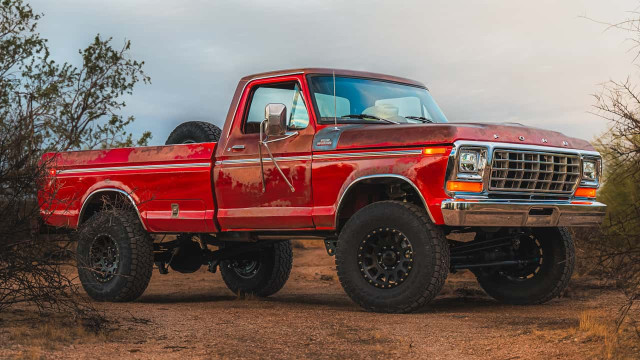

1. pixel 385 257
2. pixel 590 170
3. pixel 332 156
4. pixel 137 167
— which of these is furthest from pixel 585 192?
pixel 137 167

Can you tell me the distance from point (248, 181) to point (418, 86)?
2358 millimetres

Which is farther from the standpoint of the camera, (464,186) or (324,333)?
(464,186)

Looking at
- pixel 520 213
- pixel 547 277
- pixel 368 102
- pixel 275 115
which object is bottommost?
pixel 547 277

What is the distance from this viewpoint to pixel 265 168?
8.64 metres

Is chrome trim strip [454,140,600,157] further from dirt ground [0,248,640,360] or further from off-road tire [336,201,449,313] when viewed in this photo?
dirt ground [0,248,640,360]

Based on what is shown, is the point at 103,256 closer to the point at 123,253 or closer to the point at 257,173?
the point at 123,253

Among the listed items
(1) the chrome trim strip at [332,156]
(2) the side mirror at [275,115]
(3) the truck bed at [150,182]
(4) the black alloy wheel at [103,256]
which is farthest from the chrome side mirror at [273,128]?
(4) the black alloy wheel at [103,256]

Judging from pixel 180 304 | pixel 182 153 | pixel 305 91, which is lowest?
pixel 180 304

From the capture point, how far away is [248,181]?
8.77 m

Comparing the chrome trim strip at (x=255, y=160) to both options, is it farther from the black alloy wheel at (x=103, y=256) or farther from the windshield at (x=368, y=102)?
the black alloy wheel at (x=103, y=256)

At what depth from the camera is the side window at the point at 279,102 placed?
855 cm

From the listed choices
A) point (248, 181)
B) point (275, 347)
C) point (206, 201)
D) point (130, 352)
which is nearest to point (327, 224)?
point (248, 181)

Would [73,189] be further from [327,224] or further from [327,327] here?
[327,327]

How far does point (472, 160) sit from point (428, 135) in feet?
1.45
